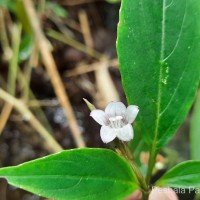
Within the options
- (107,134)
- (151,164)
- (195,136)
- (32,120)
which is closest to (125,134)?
(107,134)

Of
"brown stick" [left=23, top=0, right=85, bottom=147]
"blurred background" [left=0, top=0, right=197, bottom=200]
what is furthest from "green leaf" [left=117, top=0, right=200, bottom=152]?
"brown stick" [left=23, top=0, right=85, bottom=147]

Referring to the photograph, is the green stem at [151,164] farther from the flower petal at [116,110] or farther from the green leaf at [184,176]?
the flower petal at [116,110]

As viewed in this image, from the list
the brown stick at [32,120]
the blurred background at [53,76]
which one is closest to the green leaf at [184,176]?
the blurred background at [53,76]

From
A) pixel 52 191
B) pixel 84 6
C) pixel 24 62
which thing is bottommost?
pixel 52 191

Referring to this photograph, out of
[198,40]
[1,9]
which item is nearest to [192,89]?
[198,40]

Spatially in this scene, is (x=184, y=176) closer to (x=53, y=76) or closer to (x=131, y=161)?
(x=131, y=161)

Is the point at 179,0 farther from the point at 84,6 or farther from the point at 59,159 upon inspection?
the point at 84,6
